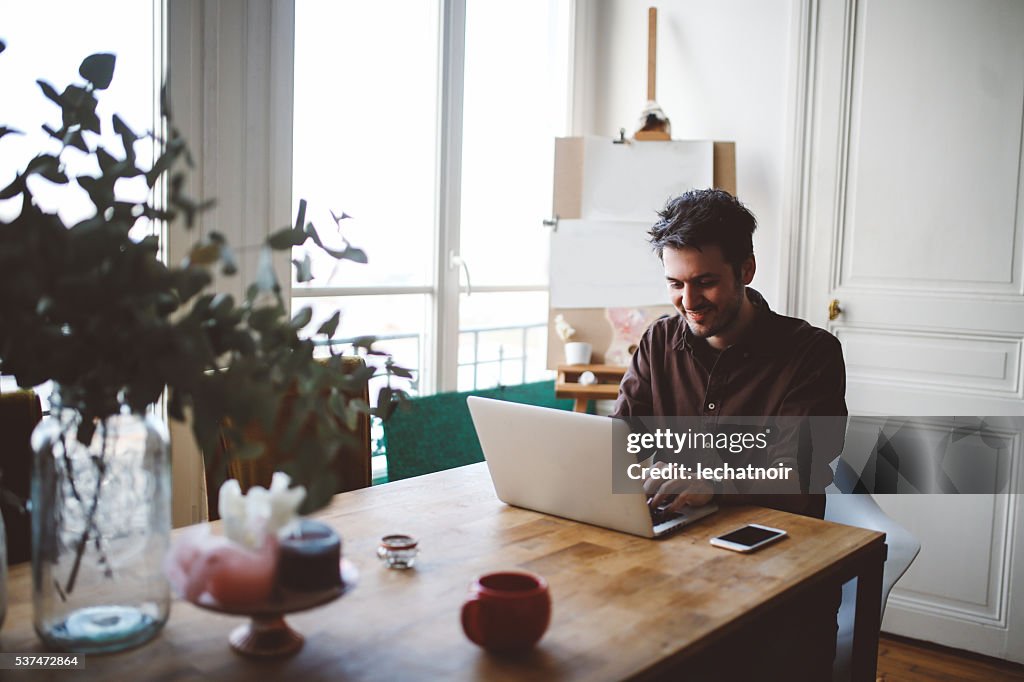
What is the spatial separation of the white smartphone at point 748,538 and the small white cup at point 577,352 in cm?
165

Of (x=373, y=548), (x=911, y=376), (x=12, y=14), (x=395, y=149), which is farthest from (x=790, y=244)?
(x=12, y=14)

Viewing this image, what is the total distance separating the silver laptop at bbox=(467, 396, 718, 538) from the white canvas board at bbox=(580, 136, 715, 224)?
169cm

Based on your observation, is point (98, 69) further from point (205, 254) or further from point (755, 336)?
point (755, 336)

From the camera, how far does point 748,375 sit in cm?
205

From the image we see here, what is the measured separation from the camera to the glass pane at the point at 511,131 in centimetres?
329

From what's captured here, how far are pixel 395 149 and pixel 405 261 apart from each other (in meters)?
0.38

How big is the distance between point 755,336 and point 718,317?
10 cm

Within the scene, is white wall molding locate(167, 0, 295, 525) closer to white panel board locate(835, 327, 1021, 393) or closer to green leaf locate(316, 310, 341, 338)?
green leaf locate(316, 310, 341, 338)

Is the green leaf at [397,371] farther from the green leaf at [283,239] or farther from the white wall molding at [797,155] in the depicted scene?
the white wall molding at [797,155]

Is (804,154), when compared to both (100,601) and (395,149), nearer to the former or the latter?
(395,149)

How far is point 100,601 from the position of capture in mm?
1039

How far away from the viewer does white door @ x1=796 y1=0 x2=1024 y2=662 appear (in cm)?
272

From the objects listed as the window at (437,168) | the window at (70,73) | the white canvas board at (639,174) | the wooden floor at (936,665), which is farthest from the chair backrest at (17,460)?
the wooden floor at (936,665)

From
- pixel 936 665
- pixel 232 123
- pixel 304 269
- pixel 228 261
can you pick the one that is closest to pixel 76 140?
pixel 304 269
